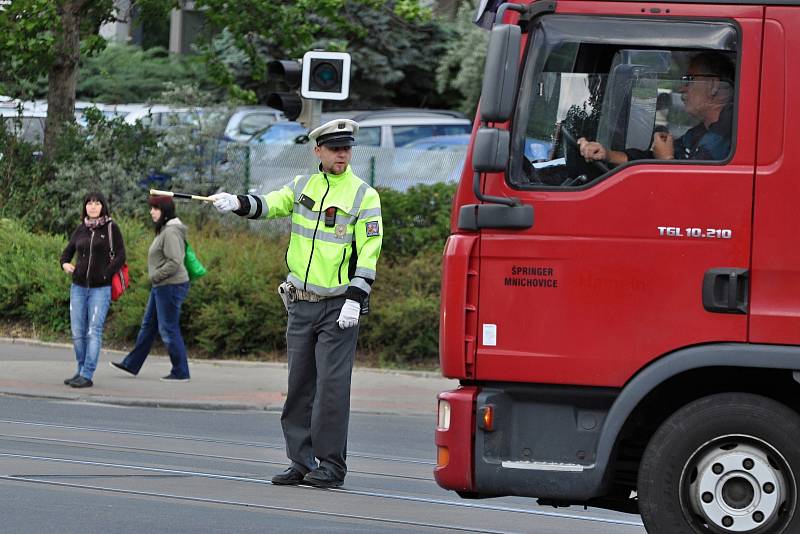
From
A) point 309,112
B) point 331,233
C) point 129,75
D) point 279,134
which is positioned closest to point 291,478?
point 331,233

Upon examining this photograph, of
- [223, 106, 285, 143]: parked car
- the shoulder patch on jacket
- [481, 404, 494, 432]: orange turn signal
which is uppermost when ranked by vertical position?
[223, 106, 285, 143]: parked car

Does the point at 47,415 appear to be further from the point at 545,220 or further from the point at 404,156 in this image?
the point at 404,156

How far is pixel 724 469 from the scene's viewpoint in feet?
20.4

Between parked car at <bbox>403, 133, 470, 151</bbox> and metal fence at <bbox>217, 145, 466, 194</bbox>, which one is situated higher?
parked car at <bbox>403, 133, 470, 151</bbox>

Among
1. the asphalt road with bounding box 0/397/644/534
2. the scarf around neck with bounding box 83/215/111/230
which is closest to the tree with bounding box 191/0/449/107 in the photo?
the scarf around neck with bounding box 83/215/111/230

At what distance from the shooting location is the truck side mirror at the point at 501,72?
6.28 m

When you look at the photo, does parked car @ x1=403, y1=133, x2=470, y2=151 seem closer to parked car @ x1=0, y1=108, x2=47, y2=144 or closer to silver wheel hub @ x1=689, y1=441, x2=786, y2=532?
parked car @ x1=0, y1=108, x2=47, y2=144

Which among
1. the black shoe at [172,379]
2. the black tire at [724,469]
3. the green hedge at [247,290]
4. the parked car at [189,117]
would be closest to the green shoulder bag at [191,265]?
the black shoe at [172,379]

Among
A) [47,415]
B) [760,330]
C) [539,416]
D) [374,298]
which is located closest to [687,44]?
[760,330]

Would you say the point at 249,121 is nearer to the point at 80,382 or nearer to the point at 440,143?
the point at 440,143

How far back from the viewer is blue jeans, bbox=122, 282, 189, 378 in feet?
45.7

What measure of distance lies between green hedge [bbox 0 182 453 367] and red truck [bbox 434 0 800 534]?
907cm

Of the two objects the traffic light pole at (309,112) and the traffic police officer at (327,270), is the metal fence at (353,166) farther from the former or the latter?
the traffic police officer at (327,270)

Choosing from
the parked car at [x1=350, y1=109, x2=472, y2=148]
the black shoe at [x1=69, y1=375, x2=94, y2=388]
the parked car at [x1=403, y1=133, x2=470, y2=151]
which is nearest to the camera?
the black shoe at [x1=69, y1=375, x2=94, y2=388]
